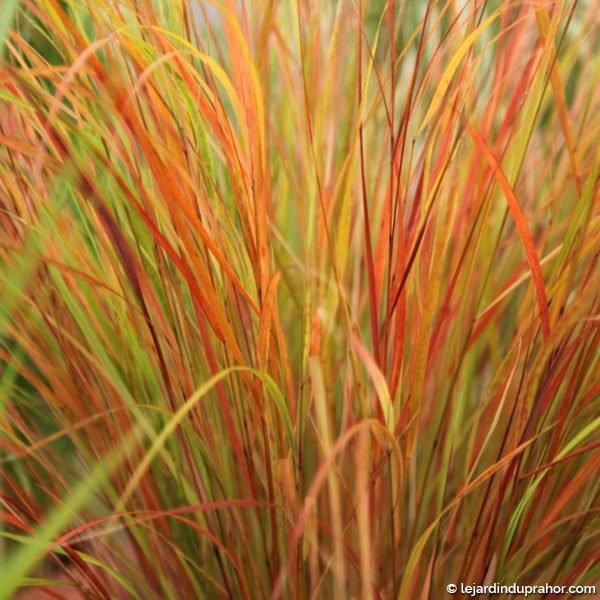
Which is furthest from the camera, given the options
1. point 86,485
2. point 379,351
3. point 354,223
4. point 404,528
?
point 354,223

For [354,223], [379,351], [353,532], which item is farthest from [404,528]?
[354,223]

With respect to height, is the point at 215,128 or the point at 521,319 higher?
the point at 215,128

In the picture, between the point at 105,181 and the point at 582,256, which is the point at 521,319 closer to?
the point at 582,256

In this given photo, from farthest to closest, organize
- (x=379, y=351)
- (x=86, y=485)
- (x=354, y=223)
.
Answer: (x=354, y=223) → (x=379, y=351) → (x=86, y=485)

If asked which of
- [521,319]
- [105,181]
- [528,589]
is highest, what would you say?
[105,181]

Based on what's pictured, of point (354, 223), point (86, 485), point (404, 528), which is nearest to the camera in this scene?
point (86, 485)

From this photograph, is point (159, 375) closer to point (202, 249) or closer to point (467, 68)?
point (202, 249)

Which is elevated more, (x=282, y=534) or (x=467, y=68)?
(x=467, y=68)

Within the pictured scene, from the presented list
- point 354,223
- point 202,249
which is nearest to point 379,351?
point 202,249

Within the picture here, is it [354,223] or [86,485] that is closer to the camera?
[86,485]
